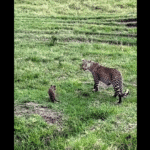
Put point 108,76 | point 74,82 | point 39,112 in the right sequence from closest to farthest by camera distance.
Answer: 1. point 39,112
2. point 108,76
3. point 74,82

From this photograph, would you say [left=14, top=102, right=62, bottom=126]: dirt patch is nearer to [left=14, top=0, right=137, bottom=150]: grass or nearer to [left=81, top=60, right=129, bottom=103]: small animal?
[left=14, top=0, right=137, bottom=150]: grass

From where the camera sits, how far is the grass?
170 inches

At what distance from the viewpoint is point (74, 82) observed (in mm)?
7637

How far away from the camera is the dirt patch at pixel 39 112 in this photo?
198 inches

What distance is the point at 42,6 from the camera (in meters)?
26.1

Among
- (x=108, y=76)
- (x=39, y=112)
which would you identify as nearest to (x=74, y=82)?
(x=108, y=76)

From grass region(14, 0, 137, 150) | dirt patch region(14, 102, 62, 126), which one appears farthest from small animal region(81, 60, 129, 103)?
dirt patch region(14, 102, 62, 126)

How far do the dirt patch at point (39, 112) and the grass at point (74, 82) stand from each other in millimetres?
172

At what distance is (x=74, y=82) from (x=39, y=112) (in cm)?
262

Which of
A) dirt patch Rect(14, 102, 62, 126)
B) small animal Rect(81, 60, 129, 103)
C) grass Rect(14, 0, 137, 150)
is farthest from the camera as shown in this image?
small animal Rect(81, 60, 129, 103)

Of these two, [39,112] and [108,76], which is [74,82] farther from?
[39,112]

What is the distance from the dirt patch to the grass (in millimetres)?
172
